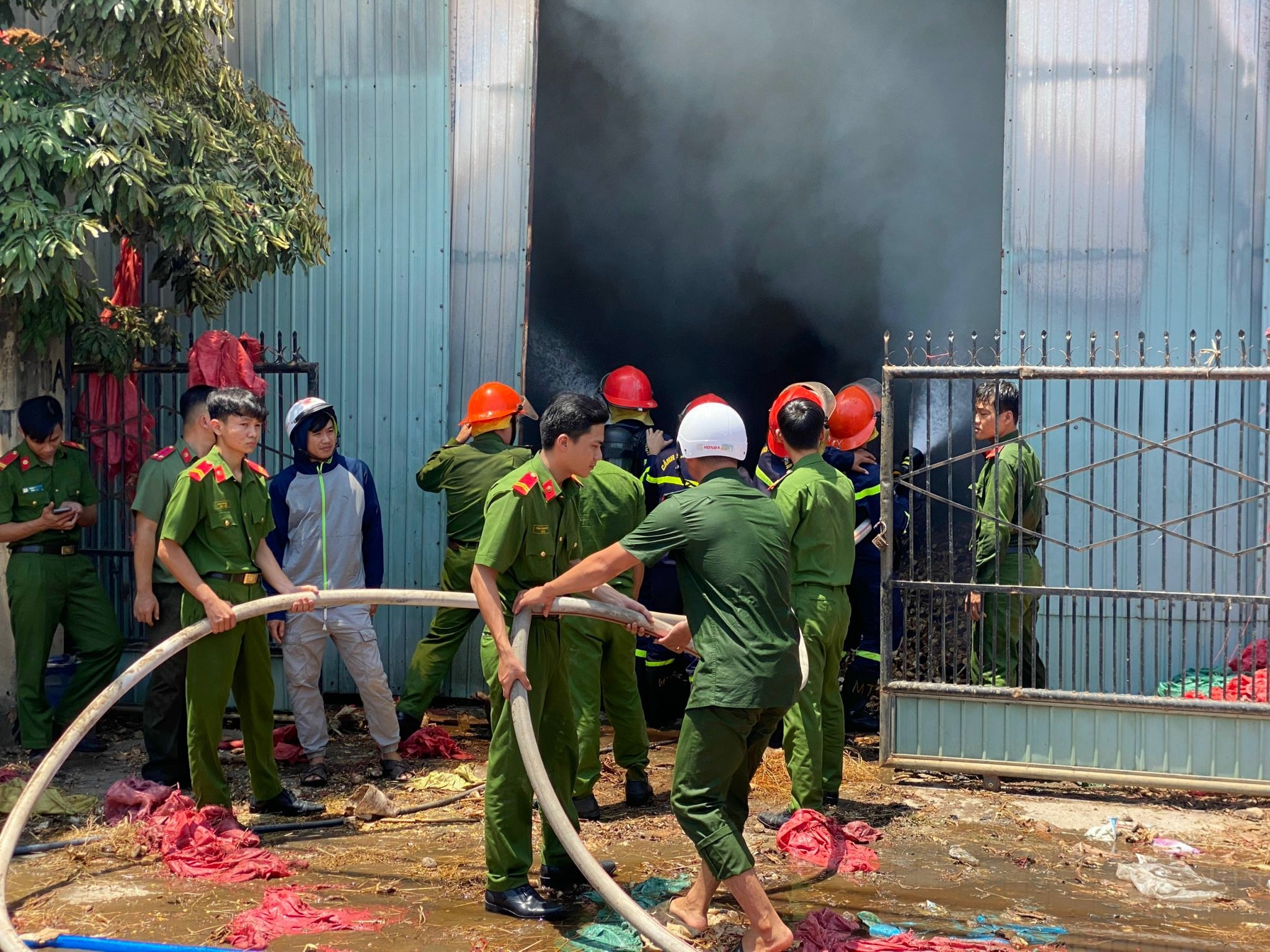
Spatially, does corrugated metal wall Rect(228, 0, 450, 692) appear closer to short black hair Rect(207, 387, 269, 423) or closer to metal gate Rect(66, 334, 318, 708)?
metal gate Rect(66, 334, 318, 708)

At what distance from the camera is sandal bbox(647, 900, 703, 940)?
16.1ft

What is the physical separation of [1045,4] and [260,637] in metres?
6.43

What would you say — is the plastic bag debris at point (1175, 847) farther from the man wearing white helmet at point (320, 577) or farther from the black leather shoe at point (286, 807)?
the black leather shoe at point (286, 807)

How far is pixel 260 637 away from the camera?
6.25 metres

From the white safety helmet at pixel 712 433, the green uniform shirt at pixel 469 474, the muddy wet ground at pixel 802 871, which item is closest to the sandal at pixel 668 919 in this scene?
the muddy wet ground at pixel 802 871

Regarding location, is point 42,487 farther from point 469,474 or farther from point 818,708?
point 818,708

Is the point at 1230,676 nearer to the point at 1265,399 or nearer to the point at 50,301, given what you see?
the point at 1265,399

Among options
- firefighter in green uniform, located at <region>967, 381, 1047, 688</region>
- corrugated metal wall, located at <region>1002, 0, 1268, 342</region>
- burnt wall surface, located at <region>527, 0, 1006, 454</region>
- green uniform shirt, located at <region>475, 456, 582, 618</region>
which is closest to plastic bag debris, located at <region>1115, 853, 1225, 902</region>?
firefighter in green uniform, located at <region>967, 381, 1047, 688</region>

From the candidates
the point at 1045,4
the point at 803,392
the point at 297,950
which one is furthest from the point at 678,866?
the point at 1045,4

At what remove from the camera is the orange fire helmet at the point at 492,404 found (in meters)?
7.96

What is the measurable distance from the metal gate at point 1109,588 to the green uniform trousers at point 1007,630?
2cm

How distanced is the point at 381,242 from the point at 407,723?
11.5 feet

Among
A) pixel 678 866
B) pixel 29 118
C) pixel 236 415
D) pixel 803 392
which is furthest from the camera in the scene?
pixel 803 392

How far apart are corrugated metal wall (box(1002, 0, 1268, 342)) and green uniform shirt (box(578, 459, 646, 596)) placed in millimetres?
3300
